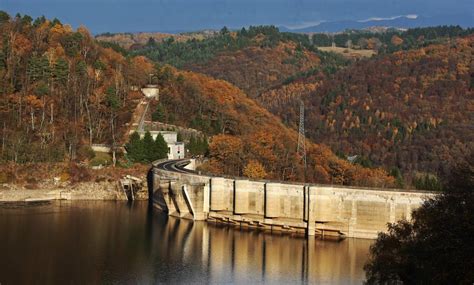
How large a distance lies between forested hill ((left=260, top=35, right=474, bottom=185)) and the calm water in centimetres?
4398

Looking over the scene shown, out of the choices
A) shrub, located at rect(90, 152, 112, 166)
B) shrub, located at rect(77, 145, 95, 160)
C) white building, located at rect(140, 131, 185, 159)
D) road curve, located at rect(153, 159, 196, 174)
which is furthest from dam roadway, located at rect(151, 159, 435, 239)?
shrub, located at rect(77, 145, 95, 160)

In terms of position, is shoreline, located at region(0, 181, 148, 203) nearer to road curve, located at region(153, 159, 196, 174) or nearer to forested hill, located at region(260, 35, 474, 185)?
road curve, located at region(153, 159, 196, 174)

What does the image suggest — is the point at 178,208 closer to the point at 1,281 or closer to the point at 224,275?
the point at 224,275

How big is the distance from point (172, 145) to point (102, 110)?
1037cm

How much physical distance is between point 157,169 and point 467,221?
144 feet

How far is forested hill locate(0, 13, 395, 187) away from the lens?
76.1 metres

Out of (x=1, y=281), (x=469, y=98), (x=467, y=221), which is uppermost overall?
(x=469, y=98)

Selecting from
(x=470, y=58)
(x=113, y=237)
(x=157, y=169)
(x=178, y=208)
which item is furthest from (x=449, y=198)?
(x=470, y=58)

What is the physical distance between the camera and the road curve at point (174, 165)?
7009 cm

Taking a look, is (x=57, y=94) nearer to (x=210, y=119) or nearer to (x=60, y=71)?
(x=60, y=71)

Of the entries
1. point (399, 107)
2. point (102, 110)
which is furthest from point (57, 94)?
point (399, 107)

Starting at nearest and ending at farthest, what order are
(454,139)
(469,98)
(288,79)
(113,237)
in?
1. (113,237)
2. (454,139)
3. (469,98)
4. (288,79)

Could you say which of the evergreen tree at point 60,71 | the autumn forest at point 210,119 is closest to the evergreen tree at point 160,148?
the autumn forest at point 210,119

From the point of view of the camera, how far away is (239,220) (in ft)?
208
